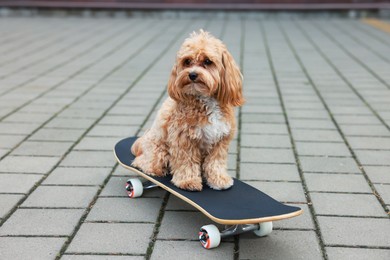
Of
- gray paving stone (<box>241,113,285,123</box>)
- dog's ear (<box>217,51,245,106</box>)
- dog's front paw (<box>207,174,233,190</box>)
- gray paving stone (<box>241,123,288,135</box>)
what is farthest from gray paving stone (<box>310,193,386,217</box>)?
gray paving stone (<box>241,113,285,123</box>)

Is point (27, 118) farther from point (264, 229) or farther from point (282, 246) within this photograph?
point (282, 246)

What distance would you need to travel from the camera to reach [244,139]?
17.3 ft

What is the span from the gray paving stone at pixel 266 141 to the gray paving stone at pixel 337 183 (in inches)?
30.8

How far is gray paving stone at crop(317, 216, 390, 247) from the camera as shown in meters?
3.27

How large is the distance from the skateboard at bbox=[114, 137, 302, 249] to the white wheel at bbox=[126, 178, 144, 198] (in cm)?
20

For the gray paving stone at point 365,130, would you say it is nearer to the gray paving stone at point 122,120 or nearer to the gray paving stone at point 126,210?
the gray paving stone at point 122,120

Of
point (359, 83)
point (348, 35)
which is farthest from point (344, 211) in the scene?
point (348, 35)

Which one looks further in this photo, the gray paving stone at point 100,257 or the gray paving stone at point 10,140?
the gray paving stone at point 10,140

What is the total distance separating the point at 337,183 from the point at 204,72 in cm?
163

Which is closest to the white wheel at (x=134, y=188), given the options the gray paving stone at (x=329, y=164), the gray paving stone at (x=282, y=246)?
the gray paving stone at (x=282, y=246)

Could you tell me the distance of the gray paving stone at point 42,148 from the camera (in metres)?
4.84

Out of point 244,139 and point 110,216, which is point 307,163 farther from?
point 110,216

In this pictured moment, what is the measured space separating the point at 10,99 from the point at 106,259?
4260 millimetres

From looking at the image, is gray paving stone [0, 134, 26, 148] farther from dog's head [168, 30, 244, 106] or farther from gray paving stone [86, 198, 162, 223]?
dog's head [168, 30, 244, 106]
